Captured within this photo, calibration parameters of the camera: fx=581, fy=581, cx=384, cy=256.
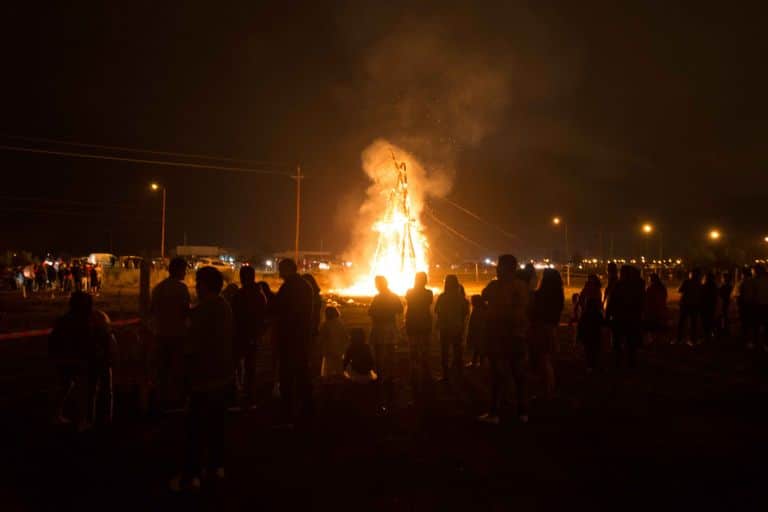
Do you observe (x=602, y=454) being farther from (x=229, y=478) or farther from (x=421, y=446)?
(x=229, y=478)

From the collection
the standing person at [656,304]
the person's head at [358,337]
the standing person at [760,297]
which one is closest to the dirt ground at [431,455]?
the person's head at [358,337]

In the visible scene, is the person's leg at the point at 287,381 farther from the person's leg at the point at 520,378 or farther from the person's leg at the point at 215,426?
the person's leg at the point at 520,378

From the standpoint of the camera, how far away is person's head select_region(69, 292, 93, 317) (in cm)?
615

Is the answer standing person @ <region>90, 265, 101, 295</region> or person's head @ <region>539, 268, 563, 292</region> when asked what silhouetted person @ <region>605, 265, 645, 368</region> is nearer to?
person's head @ <region>539, 268, 563, 292</region>

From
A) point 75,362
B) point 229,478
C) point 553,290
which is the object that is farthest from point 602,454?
point 75,362

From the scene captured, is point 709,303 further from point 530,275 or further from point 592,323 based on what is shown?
point 530,275

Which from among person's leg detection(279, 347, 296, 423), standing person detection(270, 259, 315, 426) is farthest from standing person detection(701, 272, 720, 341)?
person's leg detection(279, 347, 296, 423)

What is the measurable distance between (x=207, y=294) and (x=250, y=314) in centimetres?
224

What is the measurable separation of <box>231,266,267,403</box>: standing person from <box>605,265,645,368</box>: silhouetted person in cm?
603

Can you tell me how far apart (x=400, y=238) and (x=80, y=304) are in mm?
19839

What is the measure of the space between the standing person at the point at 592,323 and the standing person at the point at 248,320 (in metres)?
5.40

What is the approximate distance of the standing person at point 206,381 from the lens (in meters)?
4.72

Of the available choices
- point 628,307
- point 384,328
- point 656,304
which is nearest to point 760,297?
point 656,304

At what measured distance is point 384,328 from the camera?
27.3ft
